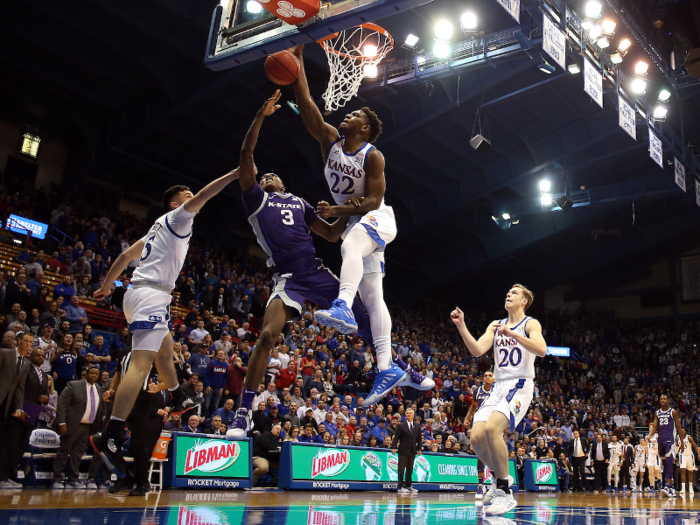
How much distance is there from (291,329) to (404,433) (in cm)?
544

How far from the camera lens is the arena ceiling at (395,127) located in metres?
18.2

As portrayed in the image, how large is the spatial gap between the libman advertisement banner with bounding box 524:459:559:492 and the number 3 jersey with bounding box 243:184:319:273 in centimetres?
1356

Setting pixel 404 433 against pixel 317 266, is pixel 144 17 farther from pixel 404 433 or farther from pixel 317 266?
pixel 317 266

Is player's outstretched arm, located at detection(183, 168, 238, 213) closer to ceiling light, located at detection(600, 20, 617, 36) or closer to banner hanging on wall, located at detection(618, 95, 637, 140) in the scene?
ceiling light, located at detection(600, 20, 617, 36)

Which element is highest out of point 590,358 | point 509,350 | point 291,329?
point 590,358

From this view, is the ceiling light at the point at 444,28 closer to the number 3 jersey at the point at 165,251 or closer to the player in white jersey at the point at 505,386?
the player in white jersey at the point at 505,386

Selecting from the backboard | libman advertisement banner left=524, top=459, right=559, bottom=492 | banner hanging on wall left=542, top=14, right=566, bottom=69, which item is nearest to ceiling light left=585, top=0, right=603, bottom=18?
banner hanging on wall left=542, top=14, right=566, bottom=69

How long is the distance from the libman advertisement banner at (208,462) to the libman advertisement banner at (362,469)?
1.08 meters

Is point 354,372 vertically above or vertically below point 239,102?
below

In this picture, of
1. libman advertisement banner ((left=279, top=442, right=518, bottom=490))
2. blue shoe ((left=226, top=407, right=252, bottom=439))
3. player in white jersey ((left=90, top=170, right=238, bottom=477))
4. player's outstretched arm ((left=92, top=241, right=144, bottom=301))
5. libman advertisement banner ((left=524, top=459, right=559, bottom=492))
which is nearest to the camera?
blue shoe ((left=226, top=407, right=252, bottom=439))

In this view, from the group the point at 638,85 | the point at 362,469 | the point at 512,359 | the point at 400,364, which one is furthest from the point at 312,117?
Result: the point at 638,85

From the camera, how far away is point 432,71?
56.0 ft

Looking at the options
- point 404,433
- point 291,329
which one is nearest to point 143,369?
point 404,433

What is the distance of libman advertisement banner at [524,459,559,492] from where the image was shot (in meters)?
16.8
